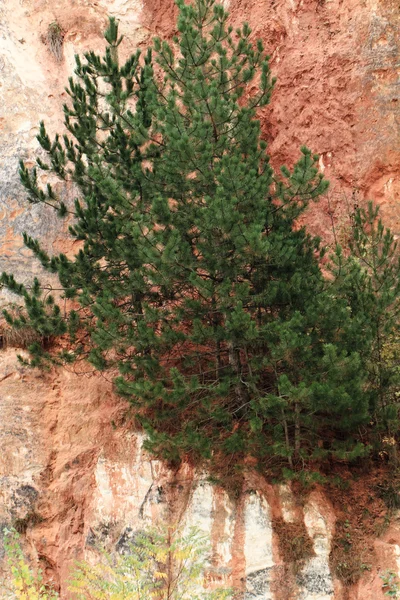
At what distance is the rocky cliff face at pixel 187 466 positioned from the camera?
1035 centimetres

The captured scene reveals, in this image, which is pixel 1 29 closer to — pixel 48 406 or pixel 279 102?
pixel 279 102

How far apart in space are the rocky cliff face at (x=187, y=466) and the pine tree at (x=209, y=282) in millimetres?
998

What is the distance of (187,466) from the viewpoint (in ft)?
37.0

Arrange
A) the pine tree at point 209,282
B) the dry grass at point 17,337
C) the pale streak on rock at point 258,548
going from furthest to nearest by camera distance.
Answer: the dry grass at point 17,337
the pale streak on rock at point 258,548
the pine tree at point 209,282

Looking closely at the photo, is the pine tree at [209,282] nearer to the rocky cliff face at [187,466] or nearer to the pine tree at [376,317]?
the pine tree at [376,317]

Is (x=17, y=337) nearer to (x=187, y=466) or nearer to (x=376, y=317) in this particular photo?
(x=187, y=466)

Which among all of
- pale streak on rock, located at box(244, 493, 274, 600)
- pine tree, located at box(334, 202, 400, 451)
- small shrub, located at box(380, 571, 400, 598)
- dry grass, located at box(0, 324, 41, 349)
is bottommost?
small shrub, located at box(380, 571, 400, 598)

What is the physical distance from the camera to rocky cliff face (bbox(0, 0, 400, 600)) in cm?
1035

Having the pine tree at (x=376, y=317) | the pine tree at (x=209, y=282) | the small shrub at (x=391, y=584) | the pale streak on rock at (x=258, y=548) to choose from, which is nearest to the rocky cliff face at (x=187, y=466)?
the pale streak on rock at (x=258, y=548)

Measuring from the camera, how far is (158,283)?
33.8ft

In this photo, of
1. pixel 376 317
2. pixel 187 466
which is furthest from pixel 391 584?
pixel 376 317

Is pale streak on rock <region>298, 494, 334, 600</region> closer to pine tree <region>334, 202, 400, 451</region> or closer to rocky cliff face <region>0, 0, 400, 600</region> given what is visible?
rocky cliff face <region>0, 0, 400, 600</region>

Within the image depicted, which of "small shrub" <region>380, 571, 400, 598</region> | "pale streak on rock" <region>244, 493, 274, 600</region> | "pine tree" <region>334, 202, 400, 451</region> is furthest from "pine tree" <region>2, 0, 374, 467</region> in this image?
"small shrub" <region>380, 571, 400, 598</region>

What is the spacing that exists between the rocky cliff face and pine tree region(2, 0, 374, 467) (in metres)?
1.00
